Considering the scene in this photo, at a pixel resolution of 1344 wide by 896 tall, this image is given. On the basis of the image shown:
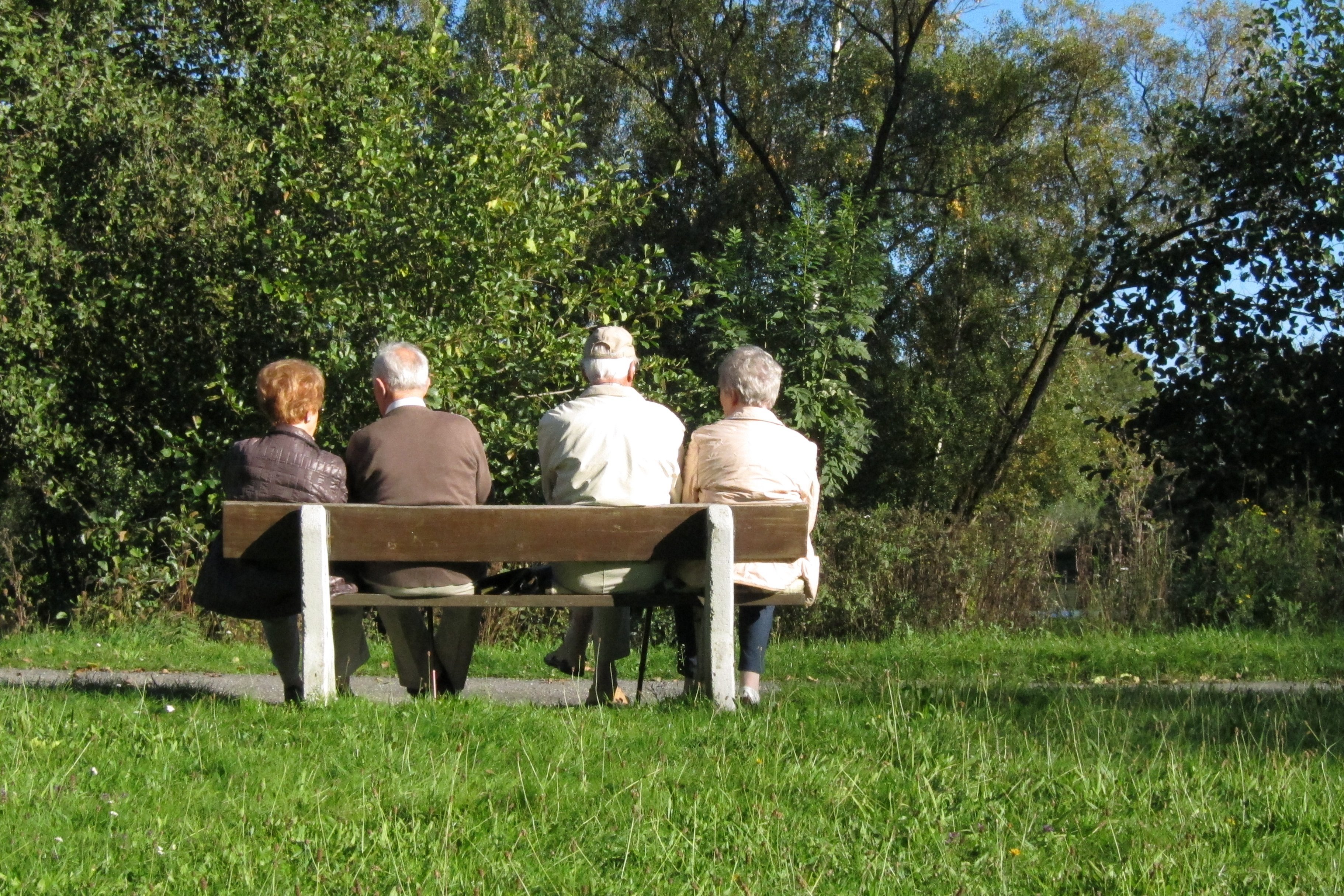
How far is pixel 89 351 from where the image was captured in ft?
37.1

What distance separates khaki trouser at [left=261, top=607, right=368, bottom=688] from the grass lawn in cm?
48

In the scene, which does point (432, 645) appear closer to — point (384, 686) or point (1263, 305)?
point (384, 686)

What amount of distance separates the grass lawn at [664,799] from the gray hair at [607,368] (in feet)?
5.00

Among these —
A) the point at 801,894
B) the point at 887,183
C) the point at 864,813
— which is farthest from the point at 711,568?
the point at 887,183

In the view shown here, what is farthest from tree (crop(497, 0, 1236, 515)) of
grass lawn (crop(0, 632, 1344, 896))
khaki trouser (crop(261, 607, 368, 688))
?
grass lawn (crop(0, 632, 1344, 896))

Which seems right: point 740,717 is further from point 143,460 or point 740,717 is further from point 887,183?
point 887,183

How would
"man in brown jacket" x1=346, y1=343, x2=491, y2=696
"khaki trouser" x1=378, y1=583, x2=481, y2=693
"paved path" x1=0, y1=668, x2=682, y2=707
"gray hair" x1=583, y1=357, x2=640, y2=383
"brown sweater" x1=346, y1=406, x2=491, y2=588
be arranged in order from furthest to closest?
"paved path" x1=0, y1=668, x2=682, y2=707
"gray hair" x1=583, y1=357, x2=640, y2=383
"khaki trouser" x1=378, y1=583, x2=481, y2=693
"brown sweater" x1=346, y1=406, x2=491, y2=588
"man in brown jacket" x1=346, y1=343, x2=491, y2=696

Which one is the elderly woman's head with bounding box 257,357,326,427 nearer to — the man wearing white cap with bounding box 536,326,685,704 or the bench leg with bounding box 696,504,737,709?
the man wearing white cap with bounding box 536,326,685,704

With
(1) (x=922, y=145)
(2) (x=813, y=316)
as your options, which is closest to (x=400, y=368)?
(2) (x=813, y=316)

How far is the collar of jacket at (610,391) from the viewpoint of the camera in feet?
19.5

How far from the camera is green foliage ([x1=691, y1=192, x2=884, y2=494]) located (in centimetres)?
1273

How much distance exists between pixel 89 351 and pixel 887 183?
16193 millimetres

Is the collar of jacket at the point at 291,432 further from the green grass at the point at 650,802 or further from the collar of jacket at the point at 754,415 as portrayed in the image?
the collar of jacket at the point at 754,415

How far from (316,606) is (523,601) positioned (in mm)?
773
